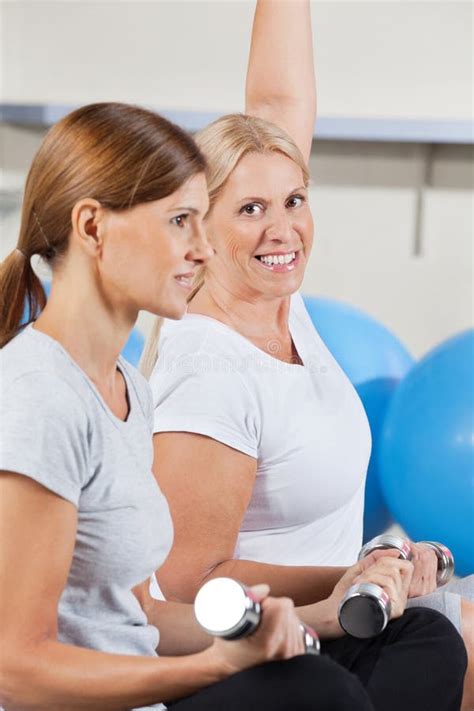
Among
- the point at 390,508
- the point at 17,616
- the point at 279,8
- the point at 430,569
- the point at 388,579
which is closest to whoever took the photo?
the point at 17,616

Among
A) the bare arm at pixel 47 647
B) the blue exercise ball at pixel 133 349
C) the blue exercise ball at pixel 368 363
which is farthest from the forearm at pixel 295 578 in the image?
the blue exercise ball at pixel 133 349

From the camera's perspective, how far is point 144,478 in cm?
105

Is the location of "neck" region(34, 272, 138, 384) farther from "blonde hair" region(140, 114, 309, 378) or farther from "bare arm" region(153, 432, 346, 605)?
"blonde hair" region(140, 114, 309, 378)

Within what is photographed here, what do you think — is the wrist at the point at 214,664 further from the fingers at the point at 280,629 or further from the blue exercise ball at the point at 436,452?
the blue exercise ball at the point at 436,452

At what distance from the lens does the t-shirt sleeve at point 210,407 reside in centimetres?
134

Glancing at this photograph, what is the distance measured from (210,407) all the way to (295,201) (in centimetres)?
34

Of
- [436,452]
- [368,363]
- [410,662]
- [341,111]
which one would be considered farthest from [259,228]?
[341,111]

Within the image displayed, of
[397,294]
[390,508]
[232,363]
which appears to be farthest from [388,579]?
[397,294]

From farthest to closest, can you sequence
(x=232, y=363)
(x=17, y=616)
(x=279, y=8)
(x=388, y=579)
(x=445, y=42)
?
(x=445, y=42), (x=279, y=8), (x=232, y=363), (x=388, y=579), (x=17, y=616)

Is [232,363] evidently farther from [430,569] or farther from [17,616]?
[17,616]

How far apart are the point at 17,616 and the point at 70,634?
0.10 m

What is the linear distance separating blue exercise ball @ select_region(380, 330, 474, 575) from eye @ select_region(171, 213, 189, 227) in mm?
1483

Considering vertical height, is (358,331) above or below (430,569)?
below

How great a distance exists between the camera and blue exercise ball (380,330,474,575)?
240 cm
